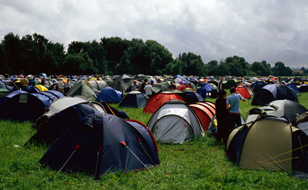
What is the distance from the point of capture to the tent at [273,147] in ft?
17.8

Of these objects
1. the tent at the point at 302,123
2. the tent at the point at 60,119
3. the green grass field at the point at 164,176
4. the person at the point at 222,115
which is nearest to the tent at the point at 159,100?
the tent at the point at 60,119

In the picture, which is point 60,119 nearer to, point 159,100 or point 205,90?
point 159,100

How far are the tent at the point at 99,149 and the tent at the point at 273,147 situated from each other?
241 centimetres

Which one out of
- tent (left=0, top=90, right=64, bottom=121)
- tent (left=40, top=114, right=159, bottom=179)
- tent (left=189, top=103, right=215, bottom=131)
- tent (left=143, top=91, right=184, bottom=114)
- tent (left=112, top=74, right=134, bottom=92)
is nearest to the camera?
tent (left=40, top=114, right=159, bottom=179)

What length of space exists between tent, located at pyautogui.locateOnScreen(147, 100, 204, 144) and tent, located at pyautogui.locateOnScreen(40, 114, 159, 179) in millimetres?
2261

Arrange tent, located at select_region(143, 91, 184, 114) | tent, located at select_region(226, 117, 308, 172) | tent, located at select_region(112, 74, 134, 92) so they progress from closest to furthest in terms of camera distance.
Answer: tent, located at select_region(226, 117, 308, 172)
tent, located at select_region(143, 91, 184, 114)
tent, located at select_region(112, 74, 134, 92)

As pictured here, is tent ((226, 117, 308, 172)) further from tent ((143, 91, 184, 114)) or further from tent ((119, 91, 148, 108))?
tent ((119, 91, 148, 108))

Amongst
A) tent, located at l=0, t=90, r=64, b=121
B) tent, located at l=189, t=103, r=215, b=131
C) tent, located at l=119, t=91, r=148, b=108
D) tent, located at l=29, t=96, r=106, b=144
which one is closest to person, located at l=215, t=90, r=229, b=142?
tent, located at l=189, t=103, r=215, b=131

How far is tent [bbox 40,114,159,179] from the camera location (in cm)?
528

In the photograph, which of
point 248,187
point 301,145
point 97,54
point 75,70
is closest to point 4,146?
point 248,187

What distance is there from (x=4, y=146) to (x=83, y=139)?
362 cm

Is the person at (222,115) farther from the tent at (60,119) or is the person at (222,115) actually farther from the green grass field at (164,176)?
the tent at (60,119)

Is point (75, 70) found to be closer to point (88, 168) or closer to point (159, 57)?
point (159, 57)

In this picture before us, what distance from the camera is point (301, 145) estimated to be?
214 inches
